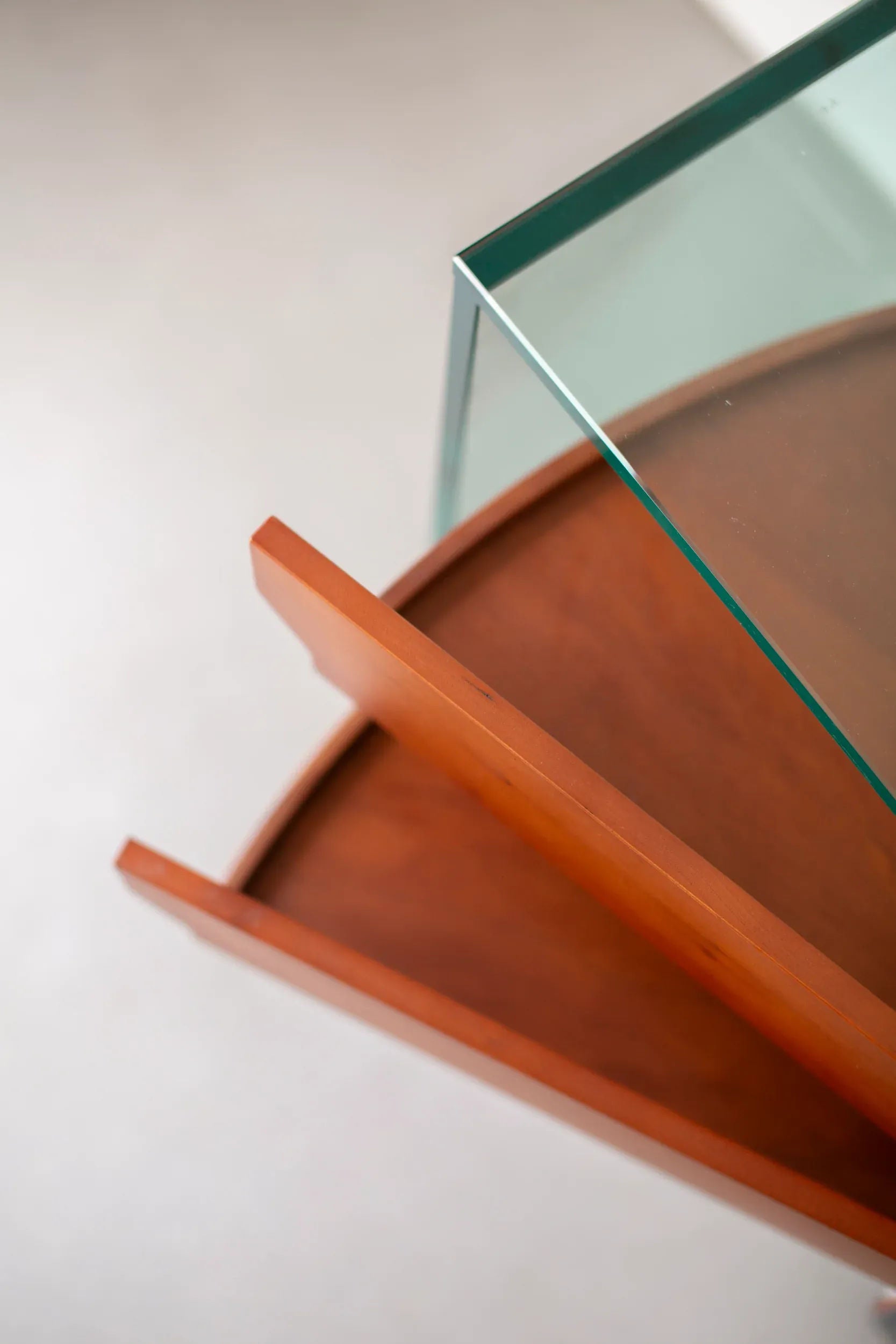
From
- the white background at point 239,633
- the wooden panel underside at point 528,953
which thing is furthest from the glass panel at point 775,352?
the white background at point 239,633

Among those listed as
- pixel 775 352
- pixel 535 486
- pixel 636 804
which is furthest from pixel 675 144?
pixel 636 804

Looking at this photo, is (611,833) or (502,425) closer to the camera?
(611,833)

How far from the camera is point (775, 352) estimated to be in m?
0.67

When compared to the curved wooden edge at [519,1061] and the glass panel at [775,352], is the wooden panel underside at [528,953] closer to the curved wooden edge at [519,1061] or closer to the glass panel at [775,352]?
the curved wooden edge at [519,1061]

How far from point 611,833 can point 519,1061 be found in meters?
0.16

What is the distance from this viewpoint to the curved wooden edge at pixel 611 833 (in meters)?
0.42

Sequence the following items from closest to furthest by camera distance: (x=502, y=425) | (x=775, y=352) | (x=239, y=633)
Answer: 1. (x=775, y=352)
2. (x=502, y=425)
3. (x=239, y=633)

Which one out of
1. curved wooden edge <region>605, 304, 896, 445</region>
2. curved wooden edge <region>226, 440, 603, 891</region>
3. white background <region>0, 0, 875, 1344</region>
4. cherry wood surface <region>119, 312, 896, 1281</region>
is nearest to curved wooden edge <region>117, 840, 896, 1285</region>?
cherry wood surface <region>119, 312, 896, 1281</region>

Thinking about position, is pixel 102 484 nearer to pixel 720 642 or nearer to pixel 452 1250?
pixel 720 642

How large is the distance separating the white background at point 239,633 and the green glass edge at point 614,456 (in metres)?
1.00

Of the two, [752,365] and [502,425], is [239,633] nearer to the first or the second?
[502,425]

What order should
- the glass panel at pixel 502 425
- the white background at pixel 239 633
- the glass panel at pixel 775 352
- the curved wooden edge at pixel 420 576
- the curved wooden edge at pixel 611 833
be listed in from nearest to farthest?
the curved wooden edge at pixel 611 833
the glass panel at pixel 775 352
the glass panel at pixel 502 425
the curved wooden edge at pixel 420 576
the white background at pixel 239 633

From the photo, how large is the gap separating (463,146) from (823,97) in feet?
4.44

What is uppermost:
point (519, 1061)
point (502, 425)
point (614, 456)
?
point (502, 425)
